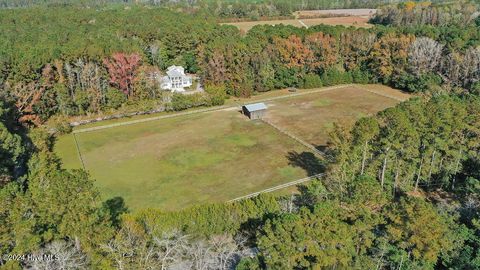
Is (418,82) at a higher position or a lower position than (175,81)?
lower

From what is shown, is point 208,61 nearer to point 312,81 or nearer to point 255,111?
point 255,111

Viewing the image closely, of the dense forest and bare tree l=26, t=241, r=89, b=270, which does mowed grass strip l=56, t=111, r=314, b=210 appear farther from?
bare tree l=26, t=241, r=89, b=270

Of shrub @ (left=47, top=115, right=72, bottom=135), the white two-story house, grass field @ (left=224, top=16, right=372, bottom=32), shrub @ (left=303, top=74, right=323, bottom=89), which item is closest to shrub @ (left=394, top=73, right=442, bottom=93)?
shrub @ (left=303, top=74, right=323, bottom=89)

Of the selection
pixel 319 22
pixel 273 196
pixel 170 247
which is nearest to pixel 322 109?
pixel 273 196

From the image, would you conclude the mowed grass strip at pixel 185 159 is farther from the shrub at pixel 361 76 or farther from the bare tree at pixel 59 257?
the shrub at pixel 361 76

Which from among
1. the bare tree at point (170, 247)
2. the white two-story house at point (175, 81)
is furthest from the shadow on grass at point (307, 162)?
the white two-story house at point (175, 81)

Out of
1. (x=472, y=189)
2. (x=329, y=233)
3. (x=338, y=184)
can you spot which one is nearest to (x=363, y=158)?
(x=338, y=184)
